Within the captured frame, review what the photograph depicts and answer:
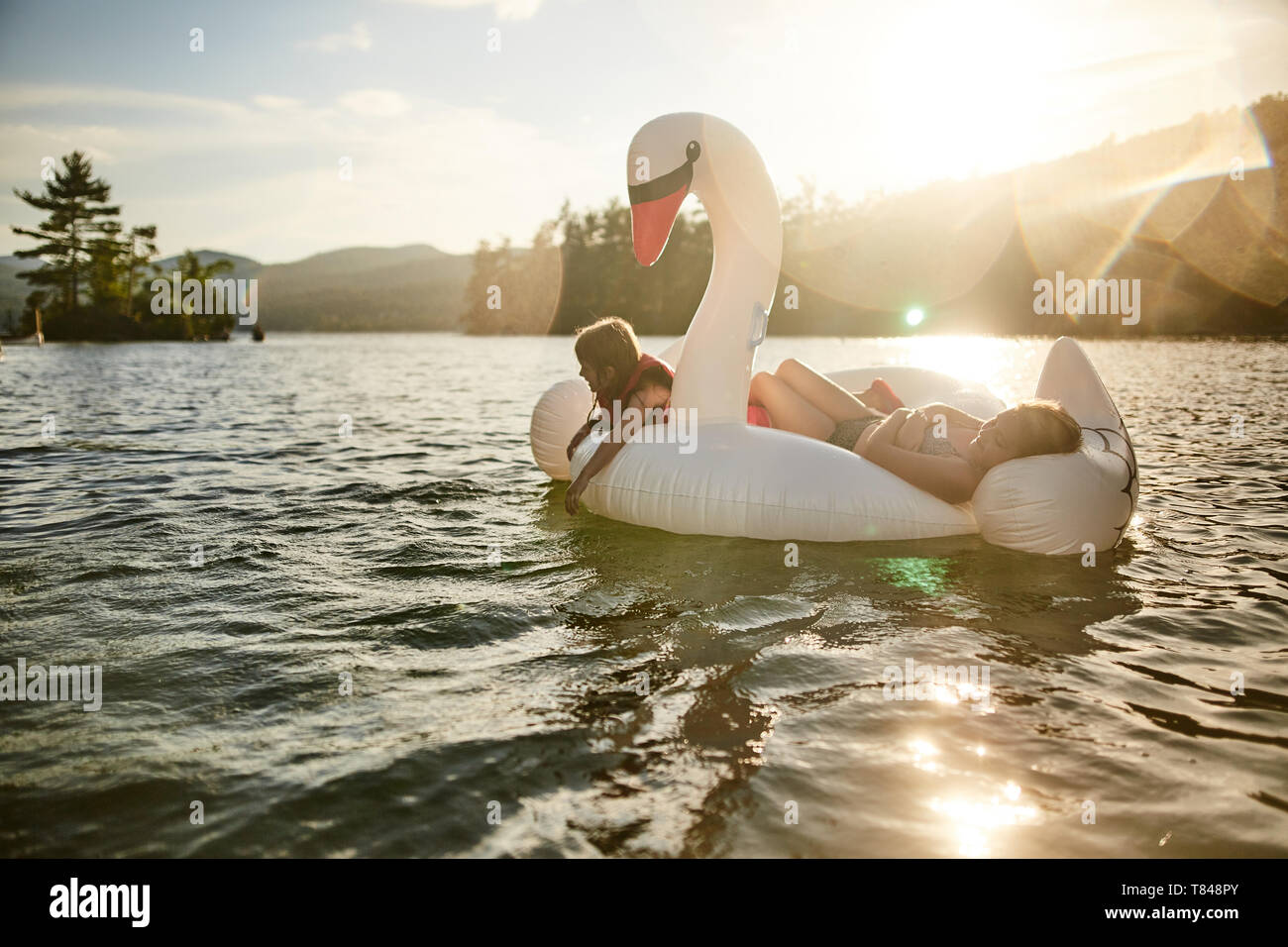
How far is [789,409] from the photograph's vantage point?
18.8 ft

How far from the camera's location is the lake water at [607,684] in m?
2.21

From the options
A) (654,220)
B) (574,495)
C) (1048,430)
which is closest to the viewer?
(1048,430)

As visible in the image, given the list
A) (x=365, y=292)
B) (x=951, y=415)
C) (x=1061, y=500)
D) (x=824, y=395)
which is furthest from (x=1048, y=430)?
(x=365, y=292)

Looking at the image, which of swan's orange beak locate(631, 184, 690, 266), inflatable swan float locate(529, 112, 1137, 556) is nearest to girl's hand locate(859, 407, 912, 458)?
inflatable swan float locate(529, 112, 1137, 556)

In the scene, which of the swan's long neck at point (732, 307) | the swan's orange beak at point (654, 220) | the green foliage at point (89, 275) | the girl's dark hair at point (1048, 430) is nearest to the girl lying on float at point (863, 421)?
the girl's dark hair at point (1048, 430)

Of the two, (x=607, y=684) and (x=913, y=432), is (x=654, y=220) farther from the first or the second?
(x=607, y=684)

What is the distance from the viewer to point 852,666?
3.20m

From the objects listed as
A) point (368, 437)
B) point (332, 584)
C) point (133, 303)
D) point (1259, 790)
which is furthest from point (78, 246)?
point (1259, 790)

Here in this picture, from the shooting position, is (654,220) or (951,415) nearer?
(654,220)

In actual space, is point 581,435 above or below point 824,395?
below

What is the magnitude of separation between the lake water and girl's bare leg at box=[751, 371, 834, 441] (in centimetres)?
106

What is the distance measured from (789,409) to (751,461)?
3.47 feet

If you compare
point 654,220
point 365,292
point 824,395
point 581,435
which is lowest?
point 581,435
